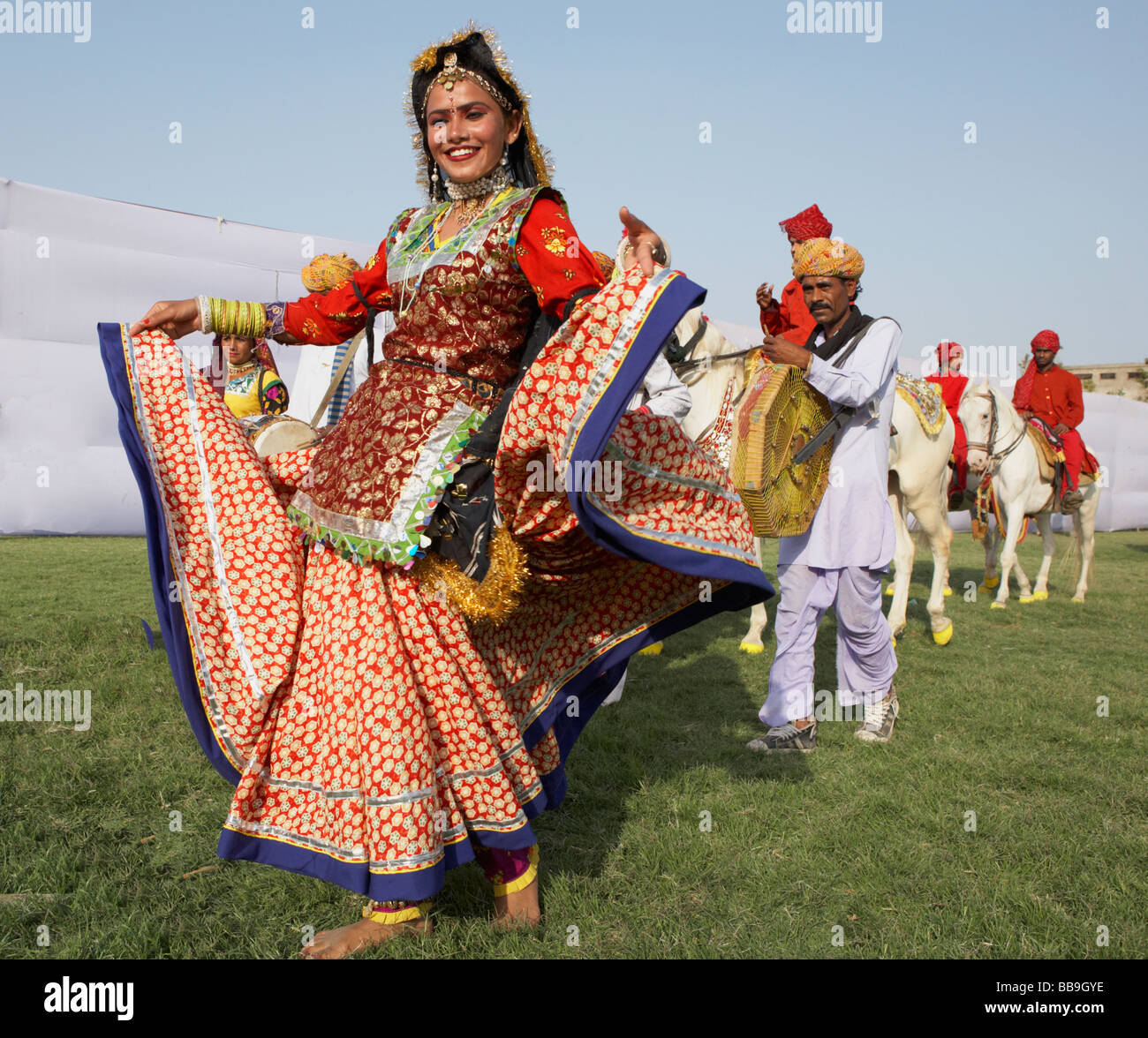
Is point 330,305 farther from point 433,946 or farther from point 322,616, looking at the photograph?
point 433,946

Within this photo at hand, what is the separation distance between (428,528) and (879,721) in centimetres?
322

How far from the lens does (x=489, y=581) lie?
2.62 metres

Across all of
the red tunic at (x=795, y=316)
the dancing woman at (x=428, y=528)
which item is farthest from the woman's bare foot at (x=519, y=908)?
the red tunic at (x=795, y=316)

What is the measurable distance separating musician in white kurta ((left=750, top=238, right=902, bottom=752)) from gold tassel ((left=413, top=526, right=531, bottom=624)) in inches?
87.9

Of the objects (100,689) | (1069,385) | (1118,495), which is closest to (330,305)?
(100,689)

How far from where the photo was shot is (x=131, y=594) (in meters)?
8.48

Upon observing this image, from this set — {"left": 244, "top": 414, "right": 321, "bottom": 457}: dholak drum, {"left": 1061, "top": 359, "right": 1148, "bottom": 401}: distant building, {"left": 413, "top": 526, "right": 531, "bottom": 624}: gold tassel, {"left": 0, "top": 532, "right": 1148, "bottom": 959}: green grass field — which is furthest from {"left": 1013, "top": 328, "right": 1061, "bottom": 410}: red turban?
{"left": 1061, "top": 359, "right": 1148, "bottom": 401}: distant building

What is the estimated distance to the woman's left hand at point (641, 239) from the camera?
237 cm

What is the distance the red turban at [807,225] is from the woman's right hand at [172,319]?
188 inches

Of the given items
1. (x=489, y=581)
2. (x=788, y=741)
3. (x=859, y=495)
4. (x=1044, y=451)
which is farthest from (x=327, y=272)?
(x=1044, y=451)

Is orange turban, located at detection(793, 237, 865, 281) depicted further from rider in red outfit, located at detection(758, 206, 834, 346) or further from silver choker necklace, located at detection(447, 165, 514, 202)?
silver choker necklace, located at detection(447, 165, 514, 202)

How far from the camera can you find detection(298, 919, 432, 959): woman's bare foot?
2.61 meters

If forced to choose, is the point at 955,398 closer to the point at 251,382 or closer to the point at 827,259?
the point at 827,259

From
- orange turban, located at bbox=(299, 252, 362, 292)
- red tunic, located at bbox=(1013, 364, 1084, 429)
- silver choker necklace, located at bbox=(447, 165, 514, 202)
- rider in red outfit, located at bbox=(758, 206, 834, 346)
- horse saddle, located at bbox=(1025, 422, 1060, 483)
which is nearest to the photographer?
silver choker necklace, located at bbox=(447, 165, 514, 202)
